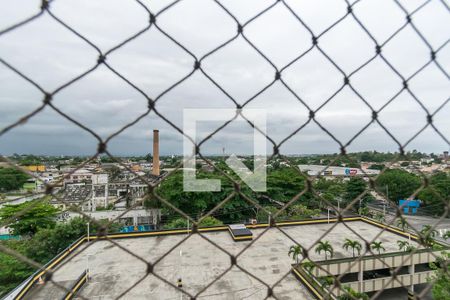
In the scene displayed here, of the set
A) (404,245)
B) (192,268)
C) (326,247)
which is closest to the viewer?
(326,247)

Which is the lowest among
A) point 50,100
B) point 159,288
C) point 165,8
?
point 159,288

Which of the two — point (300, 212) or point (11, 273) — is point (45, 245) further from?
point (300, 212)

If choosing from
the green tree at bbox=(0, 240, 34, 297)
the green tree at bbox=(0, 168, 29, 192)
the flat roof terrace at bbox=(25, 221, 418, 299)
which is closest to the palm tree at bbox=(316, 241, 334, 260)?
the flat roof terrace at bbox=(25, 221, 418, 299)

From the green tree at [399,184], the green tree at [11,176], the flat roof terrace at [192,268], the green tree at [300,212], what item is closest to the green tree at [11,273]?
the flat roof terrace at [192,268]

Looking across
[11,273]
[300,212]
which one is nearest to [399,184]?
[300,212]

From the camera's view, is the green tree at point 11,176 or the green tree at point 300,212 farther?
the green tree at point 300,212

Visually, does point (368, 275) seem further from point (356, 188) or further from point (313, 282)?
point (356, 188)

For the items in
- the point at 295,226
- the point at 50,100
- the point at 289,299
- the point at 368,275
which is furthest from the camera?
the point at 295,226

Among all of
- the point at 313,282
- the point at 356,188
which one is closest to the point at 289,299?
the point at 313,282

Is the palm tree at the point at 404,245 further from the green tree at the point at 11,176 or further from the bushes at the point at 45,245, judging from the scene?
the green tree at the point at 11,176
